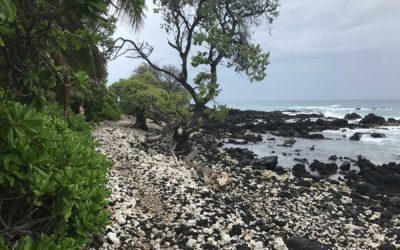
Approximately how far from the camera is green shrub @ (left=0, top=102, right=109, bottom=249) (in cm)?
276

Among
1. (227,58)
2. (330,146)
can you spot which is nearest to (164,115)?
(227,58)

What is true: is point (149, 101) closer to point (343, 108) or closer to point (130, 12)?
point (130, 12)

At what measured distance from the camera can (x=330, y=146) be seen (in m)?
26.7

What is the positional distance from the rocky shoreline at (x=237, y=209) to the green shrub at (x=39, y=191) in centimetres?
188

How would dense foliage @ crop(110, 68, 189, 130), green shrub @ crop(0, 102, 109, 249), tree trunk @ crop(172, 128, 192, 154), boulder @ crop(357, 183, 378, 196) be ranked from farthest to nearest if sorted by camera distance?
dense foliage @ crop(110, 68, 189, 130)
tree trunk @ crop(172, 128, 192, 154)
boulder @ crop(357, 183, 378, 196)
green shrub @ crop(0, 102, 109, 249)

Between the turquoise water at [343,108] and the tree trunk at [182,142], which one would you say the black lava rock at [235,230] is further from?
the turquoise water at [343,108]

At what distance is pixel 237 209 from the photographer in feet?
29.3

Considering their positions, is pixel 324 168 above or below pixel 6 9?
below

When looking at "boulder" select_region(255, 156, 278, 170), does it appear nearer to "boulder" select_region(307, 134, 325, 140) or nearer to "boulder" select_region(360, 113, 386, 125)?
"boulder" select_region(307, 134, 325, 140)

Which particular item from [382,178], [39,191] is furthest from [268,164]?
[39,191]

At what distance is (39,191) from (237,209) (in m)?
6.28

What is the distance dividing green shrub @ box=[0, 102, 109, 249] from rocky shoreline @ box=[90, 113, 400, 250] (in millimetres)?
1880

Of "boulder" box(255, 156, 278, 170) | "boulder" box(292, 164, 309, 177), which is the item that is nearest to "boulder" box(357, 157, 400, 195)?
"boulder" box(292, 164, 309, 177)

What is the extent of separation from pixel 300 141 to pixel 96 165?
2504 centimetres
